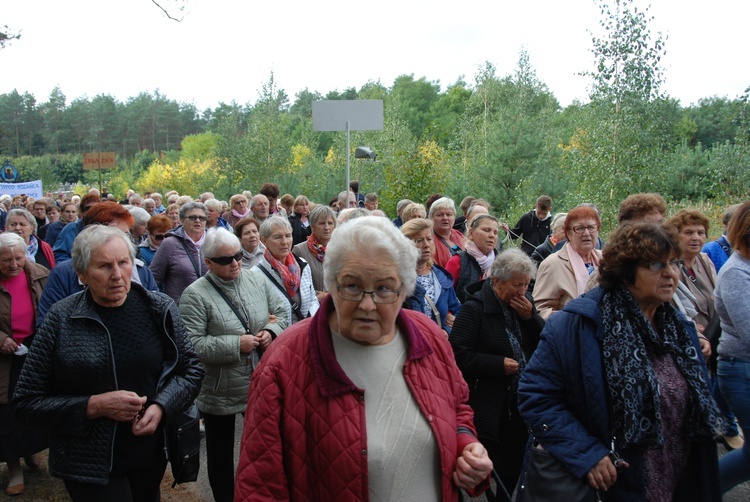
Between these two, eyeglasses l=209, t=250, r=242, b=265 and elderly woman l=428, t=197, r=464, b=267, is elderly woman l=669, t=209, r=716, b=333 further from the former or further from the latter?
eyeglasses l=209, t=250, r=242, b=265

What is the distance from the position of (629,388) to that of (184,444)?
2.28 m

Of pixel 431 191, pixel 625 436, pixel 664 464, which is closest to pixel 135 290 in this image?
pixel 625 436

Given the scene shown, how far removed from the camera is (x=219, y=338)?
3834 mm

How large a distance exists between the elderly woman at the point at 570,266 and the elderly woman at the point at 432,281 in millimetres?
747

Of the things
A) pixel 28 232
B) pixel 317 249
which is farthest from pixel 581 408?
pixel 28 232

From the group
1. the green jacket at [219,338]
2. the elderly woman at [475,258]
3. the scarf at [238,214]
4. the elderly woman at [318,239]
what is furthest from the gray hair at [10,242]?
the scarf at [238,214]

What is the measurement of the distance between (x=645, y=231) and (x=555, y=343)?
0.68 m

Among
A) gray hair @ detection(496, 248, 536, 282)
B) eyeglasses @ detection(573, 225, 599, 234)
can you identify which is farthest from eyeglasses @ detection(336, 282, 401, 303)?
eyeglasses @ detection(573, 225, 599, 234)

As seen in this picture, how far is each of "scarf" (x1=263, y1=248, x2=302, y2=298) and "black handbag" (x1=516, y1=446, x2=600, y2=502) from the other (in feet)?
8.23

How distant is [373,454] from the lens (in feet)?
6.68

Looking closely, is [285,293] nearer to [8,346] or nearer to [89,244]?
[89,244]

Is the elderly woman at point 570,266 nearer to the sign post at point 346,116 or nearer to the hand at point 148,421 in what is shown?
the hand at point 148,421

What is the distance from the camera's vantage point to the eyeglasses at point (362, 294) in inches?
82.4

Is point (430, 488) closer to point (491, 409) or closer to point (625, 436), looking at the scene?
point (625, 436)
